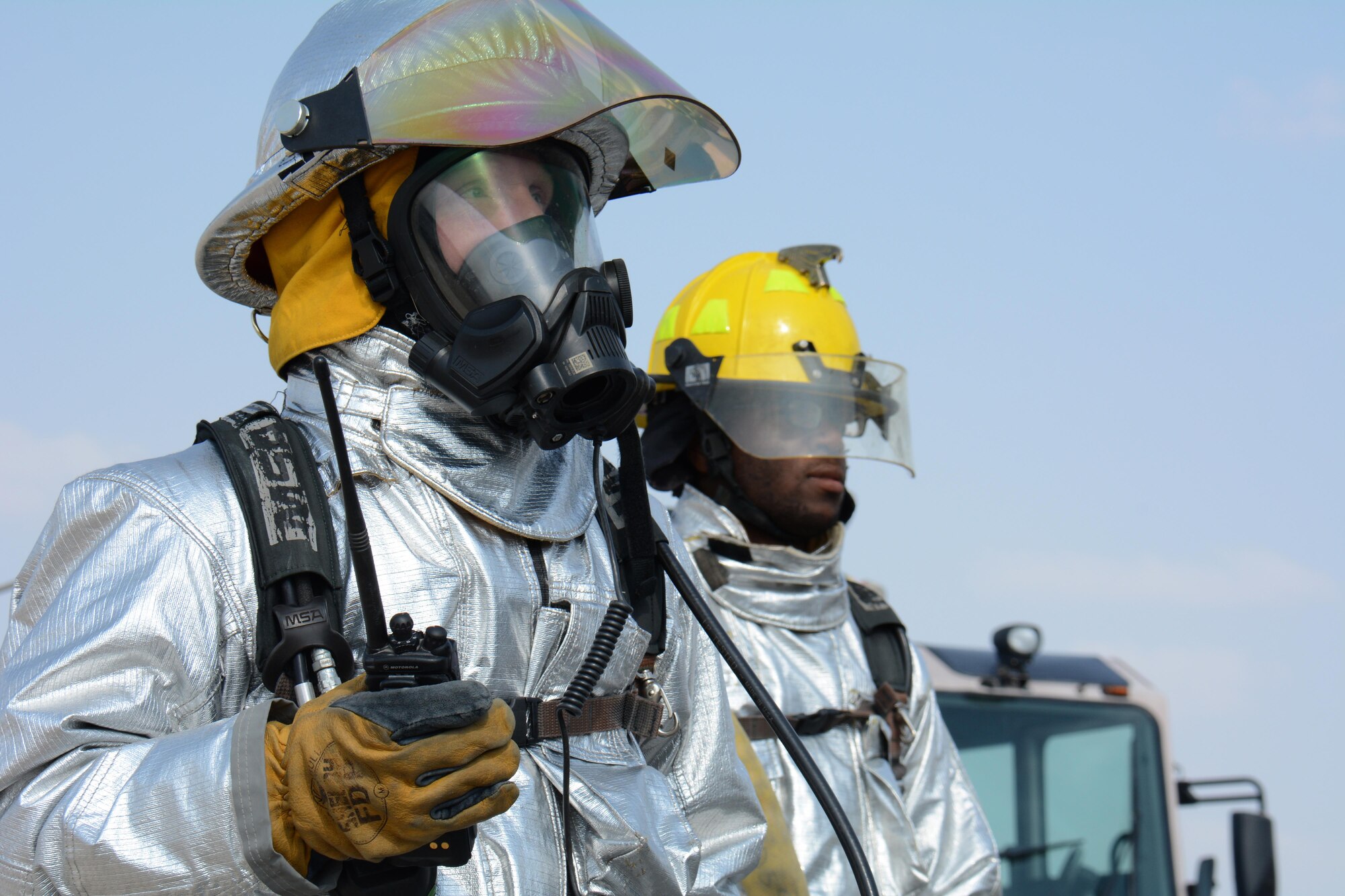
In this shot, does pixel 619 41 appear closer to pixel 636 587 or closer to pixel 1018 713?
pixel 636 587

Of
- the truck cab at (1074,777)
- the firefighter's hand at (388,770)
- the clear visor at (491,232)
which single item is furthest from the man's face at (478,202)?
the truck cab at (1074,777)

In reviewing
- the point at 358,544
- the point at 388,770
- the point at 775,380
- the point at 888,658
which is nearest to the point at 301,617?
the point at 358,544

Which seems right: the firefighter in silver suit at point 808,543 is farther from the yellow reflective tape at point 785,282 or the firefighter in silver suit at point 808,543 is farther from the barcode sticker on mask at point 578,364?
the barcode sticker on mask at point 578,364

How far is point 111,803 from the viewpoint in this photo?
1698 millimetres

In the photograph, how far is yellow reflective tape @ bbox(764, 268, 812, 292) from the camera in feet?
16.2

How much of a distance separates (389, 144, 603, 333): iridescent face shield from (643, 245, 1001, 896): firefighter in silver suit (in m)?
1.90

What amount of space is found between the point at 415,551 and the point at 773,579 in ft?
7.54

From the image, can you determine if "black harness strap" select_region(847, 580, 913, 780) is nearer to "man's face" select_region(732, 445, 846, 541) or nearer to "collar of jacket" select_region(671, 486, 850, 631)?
"collar of jacket" select_region(671, 486, 850, 631)

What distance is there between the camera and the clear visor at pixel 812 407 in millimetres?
4535

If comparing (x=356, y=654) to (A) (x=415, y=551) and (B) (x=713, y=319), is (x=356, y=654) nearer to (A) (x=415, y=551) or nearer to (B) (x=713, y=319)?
(A) (x=415, y=551)

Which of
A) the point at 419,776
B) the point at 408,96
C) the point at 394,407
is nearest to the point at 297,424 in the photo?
the point at 394,407

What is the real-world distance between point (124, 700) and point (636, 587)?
0.74m

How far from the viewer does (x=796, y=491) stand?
449cm

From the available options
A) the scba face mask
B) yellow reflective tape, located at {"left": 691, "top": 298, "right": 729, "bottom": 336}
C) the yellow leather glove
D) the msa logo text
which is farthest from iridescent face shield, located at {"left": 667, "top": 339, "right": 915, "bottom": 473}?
the msa logo text
